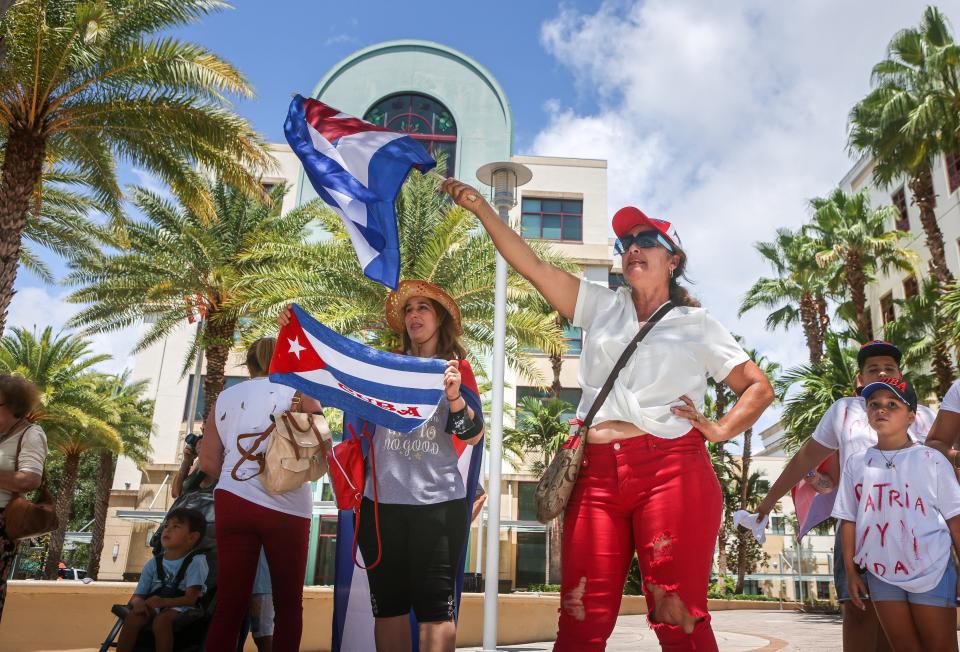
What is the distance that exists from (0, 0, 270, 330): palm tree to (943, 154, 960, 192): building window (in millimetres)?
23640

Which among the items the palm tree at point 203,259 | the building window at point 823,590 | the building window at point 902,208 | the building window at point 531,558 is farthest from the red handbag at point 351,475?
the building window at point 823,590

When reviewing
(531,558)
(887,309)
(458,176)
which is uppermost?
(458,176)

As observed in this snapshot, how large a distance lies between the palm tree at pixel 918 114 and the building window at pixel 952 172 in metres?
8.12

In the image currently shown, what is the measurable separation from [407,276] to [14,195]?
276 inches

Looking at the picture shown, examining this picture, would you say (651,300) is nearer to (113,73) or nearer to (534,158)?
(113,73)

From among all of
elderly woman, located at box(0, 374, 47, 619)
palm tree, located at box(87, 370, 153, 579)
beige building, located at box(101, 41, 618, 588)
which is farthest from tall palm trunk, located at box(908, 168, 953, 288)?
palm tree, located at box(87, 370, 153, 579)

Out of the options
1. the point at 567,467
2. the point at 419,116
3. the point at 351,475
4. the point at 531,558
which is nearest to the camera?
the point at 567,467

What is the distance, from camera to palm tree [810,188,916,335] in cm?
2142

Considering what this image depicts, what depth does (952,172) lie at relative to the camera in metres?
26.7

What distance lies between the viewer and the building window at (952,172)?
26.1 m

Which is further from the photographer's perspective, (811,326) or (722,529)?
(722,529)

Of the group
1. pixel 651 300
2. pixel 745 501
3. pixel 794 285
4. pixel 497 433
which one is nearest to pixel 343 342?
pixel 651 300

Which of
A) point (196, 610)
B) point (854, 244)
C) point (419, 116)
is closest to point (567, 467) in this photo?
point (196, 610)

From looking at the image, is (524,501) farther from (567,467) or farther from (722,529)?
(567,467)
